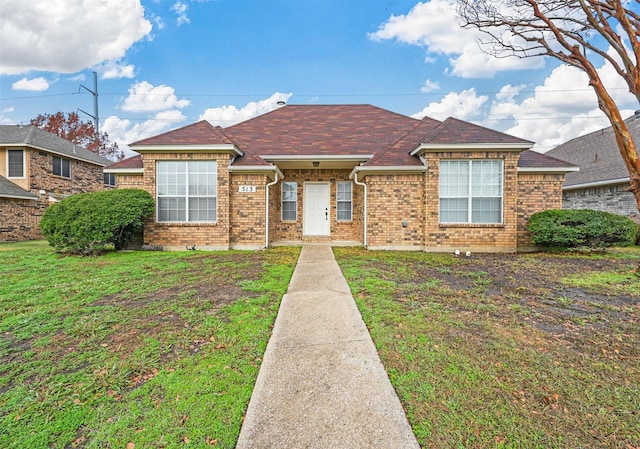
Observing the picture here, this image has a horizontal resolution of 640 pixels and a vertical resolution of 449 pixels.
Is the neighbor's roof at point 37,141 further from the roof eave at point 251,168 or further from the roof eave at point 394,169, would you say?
the roof eave at point 394,169

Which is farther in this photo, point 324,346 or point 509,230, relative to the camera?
point 509,230

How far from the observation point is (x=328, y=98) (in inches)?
996

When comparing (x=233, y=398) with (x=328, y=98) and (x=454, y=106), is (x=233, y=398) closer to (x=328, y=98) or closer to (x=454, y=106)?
(x=454, y=106)

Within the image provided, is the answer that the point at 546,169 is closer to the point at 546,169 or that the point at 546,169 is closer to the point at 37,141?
the point at 546,169

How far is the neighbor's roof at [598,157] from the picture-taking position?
14.0 meters

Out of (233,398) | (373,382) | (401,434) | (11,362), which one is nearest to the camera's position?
(401,434)

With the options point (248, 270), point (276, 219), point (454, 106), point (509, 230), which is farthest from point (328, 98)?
point (248, 270)

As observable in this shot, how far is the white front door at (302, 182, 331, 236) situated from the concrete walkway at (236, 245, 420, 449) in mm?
8466

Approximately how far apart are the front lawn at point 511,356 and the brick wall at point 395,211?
13.2 ft

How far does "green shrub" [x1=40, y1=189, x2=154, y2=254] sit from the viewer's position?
28.2 feet

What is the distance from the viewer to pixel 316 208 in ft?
40.9

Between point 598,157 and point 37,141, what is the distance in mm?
30386

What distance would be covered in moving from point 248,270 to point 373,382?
184 inches

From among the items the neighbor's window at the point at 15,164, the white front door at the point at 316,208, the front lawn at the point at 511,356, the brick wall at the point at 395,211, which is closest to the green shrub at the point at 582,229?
the front lawn at the point at 511,356
